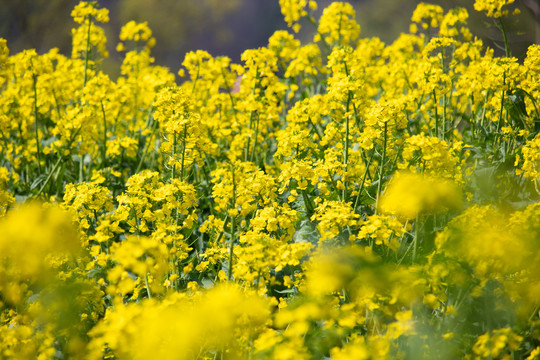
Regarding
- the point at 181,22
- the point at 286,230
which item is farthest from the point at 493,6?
the point at 181,22

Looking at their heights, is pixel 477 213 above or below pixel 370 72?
below

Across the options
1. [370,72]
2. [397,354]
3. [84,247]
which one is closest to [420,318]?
[397,354]

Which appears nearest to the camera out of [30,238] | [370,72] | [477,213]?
[30,238]

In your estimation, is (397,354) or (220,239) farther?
(220,239)

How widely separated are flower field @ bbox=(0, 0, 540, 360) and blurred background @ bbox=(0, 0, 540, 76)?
8068 mm

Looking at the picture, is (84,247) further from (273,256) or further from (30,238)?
(273,256)

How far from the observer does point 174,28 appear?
17031mm

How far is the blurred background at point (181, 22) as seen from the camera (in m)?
13.8

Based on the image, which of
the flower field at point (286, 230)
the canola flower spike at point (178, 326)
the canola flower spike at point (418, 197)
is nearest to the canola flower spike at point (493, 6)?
the flower field at point (286, 230)

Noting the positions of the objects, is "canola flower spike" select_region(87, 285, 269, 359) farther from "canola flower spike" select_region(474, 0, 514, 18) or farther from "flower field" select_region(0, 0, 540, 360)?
"canola flower spike" select_region(474, 0, 514, 18)

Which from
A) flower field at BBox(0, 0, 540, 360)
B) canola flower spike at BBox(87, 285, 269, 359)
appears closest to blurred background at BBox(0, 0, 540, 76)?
flower field at BBox(0, 0, 540, 360)

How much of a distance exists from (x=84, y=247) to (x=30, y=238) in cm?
68

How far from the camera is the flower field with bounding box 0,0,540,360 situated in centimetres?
165

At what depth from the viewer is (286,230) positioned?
289cm
